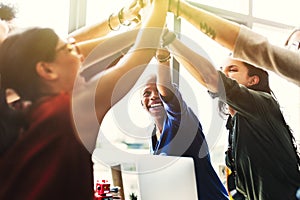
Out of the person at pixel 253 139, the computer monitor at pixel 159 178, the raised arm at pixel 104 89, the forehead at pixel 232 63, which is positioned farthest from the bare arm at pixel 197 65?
the computer monitor at pixel 159 178

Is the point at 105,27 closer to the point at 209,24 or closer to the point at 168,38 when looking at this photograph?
the point at 168,38

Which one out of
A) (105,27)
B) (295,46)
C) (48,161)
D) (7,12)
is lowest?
(48,161)

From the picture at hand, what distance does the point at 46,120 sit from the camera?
163 cm

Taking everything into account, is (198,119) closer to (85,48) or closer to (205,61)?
(205,61)

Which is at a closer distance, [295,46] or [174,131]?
[174,131]

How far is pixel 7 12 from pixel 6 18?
3cm

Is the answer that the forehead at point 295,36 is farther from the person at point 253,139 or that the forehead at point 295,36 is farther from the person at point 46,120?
the person at point 46,120

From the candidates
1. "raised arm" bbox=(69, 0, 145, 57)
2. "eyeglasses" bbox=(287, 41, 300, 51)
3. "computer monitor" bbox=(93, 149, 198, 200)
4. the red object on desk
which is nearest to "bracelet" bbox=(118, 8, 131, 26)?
"raised arm" bbox=(69, 0, 145, 57)

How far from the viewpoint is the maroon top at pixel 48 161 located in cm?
157

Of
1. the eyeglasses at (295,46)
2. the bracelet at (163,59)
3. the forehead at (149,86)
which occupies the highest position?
the bracelet at (163,59)

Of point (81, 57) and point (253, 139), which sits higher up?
point (81, 57)

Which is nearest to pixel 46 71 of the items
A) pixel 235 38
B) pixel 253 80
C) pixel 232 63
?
pixel 235 38

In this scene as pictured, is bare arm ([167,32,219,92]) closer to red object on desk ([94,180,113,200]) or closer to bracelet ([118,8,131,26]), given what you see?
bracelet ([118,8,131,26])

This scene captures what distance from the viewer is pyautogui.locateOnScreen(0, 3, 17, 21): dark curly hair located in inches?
67.8
